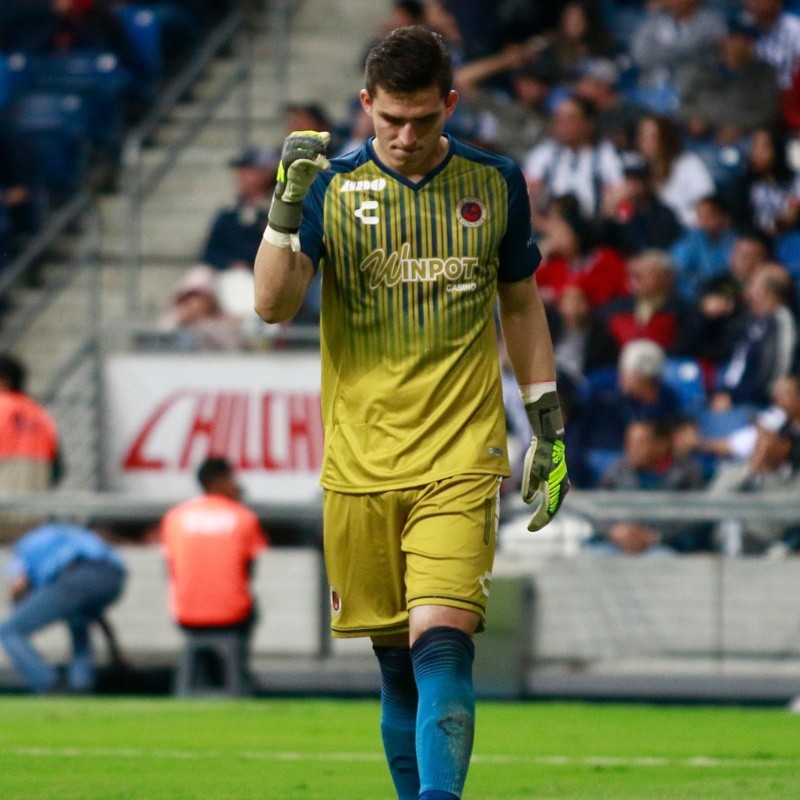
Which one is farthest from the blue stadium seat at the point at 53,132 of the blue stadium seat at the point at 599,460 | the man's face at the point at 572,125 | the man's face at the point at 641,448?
the man's face at the point at 641,448

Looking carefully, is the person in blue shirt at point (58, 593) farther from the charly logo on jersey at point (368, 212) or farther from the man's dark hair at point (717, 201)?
the charly logo on jersey at point (368, 212)

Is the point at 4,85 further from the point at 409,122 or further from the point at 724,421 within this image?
the point at 409,122

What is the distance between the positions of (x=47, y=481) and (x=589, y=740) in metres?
5.66

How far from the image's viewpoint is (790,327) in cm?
1443

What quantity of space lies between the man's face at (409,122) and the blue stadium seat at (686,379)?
9082 millimetres

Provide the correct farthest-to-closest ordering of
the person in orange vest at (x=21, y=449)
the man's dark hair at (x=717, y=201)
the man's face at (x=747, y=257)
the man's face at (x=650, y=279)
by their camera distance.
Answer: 1. the man's dark hair at (x=717, y=201)
2. the man's face at (x=747, y=257)
3. the man's face at (x=650, y=279)
4. the person in orange vest at (x=21, y=449)

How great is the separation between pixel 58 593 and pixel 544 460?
26.2ft

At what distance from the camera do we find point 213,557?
43.5 feet

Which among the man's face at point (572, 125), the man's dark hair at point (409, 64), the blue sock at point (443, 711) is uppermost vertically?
the man's face at point (572, 125)

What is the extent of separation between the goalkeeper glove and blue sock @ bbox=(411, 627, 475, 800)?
65cm

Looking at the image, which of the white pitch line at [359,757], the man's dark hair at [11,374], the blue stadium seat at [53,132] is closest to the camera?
the white pitch line at [359,757]

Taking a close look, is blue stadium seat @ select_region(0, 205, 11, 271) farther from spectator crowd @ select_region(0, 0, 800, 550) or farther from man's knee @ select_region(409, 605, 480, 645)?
man's knee @ select_region(409, 605, 480, 645)

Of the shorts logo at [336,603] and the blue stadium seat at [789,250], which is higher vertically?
the blue stadium seat at [789,250]

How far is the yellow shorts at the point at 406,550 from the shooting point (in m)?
5.68
